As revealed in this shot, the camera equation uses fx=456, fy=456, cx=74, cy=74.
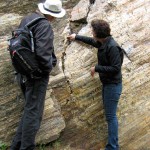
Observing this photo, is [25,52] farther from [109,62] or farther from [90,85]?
[90,85]

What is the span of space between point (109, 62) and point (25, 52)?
175cm

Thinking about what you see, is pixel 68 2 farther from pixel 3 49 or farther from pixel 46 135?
pixel 46 135

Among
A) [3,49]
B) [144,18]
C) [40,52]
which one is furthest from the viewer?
[144,18]

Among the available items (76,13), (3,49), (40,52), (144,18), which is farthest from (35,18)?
(144,18)

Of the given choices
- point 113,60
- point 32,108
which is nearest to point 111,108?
point 113,60

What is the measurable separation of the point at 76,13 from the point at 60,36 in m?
0.68

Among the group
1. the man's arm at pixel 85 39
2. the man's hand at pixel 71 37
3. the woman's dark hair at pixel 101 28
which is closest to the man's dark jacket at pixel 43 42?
the woman's dark hair at pixel 101 28

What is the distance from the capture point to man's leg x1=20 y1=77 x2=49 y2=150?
26.2ft

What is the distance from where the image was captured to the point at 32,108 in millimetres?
8070

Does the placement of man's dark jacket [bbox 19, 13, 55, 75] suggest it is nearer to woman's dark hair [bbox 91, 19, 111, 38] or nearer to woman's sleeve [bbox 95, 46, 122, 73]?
woman's dark hair [bbox 91, 19, 111, 38]

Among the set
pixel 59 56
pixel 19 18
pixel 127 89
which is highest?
pixel 19 18

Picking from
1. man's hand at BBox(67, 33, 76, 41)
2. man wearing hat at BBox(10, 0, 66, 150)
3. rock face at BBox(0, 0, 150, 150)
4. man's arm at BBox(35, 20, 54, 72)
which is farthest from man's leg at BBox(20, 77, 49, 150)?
man's hand at BBox(67, 33, 76, 41)

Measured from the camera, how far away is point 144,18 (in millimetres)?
9758

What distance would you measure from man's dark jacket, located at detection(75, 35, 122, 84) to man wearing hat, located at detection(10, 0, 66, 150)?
1073 millimetres
